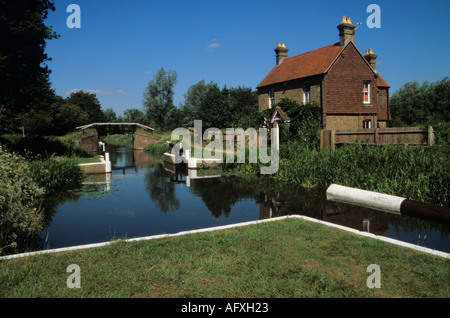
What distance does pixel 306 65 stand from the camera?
29641 millimetres

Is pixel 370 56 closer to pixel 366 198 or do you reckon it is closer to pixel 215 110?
pixel 215 110

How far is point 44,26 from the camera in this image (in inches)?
711

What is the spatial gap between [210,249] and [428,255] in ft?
12.2

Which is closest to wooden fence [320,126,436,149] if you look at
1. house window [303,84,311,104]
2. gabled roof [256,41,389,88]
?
gabled roof [256,41,389,88]

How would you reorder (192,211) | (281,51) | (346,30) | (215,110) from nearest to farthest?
(192,211), (346,30), (281,51), (215,110)

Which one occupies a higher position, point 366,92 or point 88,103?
point 88,103

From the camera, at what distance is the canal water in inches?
311

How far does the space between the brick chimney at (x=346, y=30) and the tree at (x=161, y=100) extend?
151 feet

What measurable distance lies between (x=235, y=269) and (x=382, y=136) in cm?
1342

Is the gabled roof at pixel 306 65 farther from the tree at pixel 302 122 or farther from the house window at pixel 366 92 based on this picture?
the tree at pixel 302 122

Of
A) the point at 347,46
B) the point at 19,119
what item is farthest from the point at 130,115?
the point at 347,46

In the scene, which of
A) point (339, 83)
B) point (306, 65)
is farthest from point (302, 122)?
point (306, 65)

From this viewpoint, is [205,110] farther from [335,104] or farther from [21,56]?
[21,56]

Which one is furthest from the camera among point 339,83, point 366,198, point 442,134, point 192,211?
point 339,83
